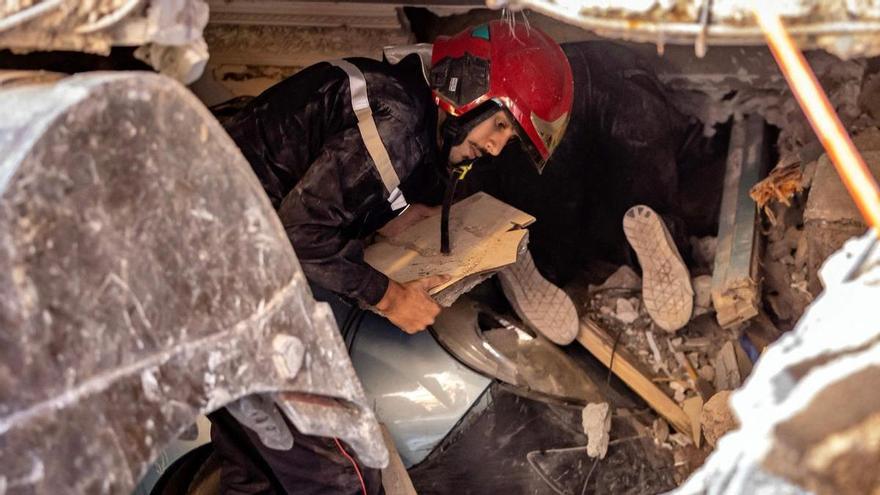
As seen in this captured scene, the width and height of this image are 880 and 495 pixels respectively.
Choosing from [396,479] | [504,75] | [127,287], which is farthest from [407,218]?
[127,287]

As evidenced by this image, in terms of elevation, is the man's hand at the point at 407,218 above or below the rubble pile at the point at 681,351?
above

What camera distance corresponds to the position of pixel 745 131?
163 inches

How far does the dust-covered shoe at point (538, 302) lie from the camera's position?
3.84m

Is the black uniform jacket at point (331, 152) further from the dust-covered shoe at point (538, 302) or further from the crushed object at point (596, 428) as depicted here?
the crushed object at point (596, 428)

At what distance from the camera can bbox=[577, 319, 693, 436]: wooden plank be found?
386cm

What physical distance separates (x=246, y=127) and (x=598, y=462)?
200cm

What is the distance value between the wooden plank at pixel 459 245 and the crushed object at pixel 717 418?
3.30 feet

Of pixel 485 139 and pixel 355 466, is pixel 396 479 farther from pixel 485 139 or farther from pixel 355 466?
pixel 485 139

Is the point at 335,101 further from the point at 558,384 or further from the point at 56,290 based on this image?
the point at 56,290

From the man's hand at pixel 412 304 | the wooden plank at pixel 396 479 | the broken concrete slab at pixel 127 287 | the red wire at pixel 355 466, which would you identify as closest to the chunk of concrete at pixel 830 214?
the man's hand at pixel 412 304

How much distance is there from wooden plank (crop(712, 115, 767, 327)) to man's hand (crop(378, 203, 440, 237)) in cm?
132

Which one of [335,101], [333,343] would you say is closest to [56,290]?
[333,343]

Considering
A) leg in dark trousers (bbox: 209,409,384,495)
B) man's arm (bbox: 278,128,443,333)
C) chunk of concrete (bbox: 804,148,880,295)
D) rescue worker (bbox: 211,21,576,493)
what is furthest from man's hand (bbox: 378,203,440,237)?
chunk of concrete (bbox: 804,148,880,295)

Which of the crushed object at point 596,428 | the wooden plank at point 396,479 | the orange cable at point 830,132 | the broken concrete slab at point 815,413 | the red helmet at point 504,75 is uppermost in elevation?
the orange cable at point 830,132
